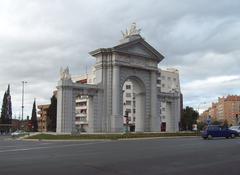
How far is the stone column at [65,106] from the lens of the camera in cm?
6419

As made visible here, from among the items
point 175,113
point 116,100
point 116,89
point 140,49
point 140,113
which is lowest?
point 140,113

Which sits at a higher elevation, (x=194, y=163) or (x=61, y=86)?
(x=61, y=86)

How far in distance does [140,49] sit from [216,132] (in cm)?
3076

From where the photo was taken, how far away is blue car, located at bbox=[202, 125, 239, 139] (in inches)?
Answer: 1742

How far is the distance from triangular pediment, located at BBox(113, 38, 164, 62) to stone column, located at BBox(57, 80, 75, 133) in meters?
10.2

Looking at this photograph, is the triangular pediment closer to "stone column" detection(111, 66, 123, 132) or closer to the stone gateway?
the stone gateway

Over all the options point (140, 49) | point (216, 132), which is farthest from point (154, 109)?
point (216, 132)

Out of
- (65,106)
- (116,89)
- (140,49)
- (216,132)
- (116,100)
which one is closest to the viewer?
(216,132)

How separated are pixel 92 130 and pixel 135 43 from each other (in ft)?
53.1

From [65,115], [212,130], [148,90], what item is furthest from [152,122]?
[212,130]

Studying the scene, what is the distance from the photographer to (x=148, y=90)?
74750 millimetres

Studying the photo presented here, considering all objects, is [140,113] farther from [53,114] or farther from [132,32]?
[53,114]

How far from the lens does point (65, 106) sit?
64562mm

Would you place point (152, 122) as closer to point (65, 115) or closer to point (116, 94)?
point (116, 94)
